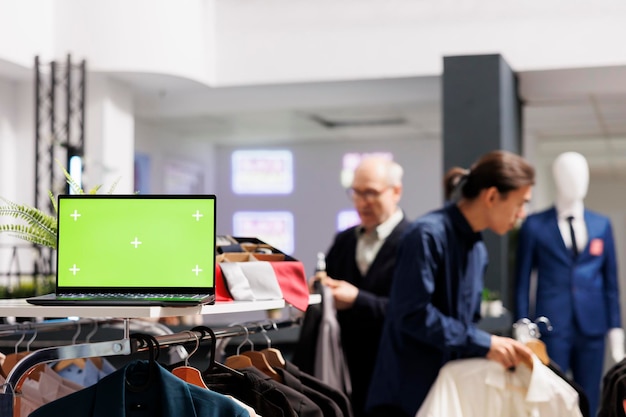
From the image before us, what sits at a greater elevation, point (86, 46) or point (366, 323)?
point (86, 46)

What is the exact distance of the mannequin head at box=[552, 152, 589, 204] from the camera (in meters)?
6.38

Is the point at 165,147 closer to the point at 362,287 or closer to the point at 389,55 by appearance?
the point at 389,55

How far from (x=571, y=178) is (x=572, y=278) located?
2.14ft

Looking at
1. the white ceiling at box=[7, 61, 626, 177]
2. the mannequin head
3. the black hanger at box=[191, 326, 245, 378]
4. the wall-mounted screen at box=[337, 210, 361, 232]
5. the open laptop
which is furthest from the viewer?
the wall-mounted screen at box=[337, 210, 361, 232]

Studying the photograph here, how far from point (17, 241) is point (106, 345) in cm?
845

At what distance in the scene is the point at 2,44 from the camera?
26.6ft

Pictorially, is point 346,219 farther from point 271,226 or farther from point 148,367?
Answer: point 148,367

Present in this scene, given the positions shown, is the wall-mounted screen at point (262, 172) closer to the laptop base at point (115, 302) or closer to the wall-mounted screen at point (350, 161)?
the wall-mounted screen at point (350, 161)

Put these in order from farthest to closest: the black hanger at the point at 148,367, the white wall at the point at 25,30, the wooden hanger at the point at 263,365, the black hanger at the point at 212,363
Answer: the white wall at the point at 25,30 < the wooden hanger at the point at 263,365 < the black hanger at the point at 212,363 < the black hanger at the point at 148,367

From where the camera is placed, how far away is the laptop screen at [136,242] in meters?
2.08

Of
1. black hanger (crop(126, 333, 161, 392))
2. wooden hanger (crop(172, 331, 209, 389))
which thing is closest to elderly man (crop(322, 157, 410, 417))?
wooden hanger (crop(172, 331, 209, 389))

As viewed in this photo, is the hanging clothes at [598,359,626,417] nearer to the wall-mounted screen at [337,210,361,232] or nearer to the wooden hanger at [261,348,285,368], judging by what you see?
the wooden hanger at [261,348,285,368]

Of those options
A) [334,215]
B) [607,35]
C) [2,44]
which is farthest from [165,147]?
[607,35]

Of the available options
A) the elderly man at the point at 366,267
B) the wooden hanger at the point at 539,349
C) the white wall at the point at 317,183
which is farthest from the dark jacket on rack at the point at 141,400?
the white wall at the point at 317,183
